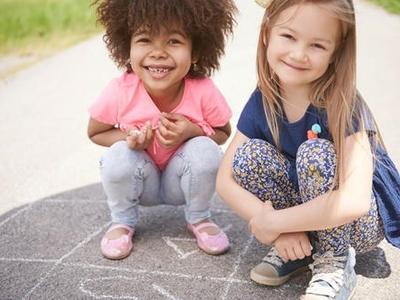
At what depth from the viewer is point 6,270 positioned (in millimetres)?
2096

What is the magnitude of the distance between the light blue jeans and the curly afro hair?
0.33 metres

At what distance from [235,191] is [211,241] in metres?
0.32

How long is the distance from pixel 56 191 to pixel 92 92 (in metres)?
1.82

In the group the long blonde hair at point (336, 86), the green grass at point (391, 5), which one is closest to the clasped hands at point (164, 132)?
the long blonde hair at point (336, 86)

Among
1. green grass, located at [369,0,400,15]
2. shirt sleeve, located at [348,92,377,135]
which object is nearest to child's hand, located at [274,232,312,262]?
shirt sleeve, located at [348,92,377,135]

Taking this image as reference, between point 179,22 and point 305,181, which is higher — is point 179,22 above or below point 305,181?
above

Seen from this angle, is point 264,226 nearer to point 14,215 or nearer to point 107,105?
point 107,105

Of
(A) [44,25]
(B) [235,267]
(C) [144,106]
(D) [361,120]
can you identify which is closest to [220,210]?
(B) [235,267]

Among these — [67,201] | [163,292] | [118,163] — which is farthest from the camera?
[67,201]

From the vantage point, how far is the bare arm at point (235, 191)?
1893mm

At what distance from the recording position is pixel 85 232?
2.38 m

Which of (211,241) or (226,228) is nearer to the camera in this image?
(211,241)

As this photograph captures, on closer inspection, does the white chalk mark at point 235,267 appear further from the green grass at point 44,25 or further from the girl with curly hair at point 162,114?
the green grass at point 44,25

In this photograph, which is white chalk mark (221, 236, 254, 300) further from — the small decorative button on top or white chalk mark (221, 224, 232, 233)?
the small decorative button on top
